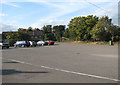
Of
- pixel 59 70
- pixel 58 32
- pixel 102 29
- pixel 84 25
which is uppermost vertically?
pixel 58 32

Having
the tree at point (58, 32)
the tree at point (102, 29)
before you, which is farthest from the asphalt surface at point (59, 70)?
the tree at point (58, 32)

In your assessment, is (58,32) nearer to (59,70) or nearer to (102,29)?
(102,29)

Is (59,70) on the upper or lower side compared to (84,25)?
lower

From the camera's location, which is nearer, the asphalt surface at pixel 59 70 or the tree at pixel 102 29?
the asphalt surface at pixel 59 70

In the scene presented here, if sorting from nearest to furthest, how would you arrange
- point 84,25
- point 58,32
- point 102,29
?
point 102,29
point 84,25
point 58,32

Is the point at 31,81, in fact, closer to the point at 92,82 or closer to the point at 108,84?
the point at 92,82

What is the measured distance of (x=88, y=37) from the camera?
61000 mm

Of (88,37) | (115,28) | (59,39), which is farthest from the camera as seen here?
(59,39)

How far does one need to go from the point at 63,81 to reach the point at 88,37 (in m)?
56.6

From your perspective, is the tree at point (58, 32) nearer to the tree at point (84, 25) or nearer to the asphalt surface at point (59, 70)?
the tree at point (84, 25)

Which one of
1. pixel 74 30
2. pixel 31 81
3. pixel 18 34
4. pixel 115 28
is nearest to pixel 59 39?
pixel 74 30

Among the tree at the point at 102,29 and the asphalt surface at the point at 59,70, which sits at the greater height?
the tree at the point at 102,29

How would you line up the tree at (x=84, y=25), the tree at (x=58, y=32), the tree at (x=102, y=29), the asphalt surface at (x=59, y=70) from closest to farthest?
the asphalt surface at (x=59, y=70)
the tree at (x=102, y=29)
the tree at (x=84, y=25)
the tree at (x=58, y=32)

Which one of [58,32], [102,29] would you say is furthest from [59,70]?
[58,32]
